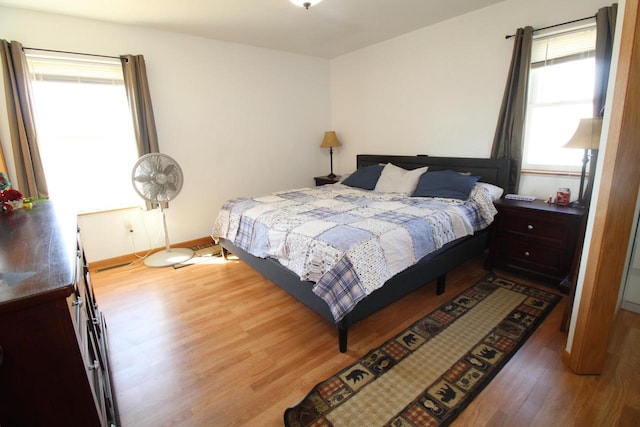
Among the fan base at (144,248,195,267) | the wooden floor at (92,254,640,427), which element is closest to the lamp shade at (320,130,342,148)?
the fan base at (144,248,195,267)

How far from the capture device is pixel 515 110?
280 centimetres

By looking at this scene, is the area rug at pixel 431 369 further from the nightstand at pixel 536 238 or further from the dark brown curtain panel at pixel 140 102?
the dark brown curtain panel at pixel 140 102

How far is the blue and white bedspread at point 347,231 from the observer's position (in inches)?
70.2

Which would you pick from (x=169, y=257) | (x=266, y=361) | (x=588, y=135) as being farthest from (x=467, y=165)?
(x=169, y=257)

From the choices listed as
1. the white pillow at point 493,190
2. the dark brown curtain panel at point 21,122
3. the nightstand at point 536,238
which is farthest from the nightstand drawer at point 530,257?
the dark brown curtain panel at point 21,122

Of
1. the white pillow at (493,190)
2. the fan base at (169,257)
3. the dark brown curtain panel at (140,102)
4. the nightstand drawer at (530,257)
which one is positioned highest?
the dark brown curtain panel at (140,102)

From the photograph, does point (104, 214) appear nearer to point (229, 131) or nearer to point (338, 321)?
point (229, 131)

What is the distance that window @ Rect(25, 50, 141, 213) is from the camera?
2861mm

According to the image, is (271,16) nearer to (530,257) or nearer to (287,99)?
(287,99)

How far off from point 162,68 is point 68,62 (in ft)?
2.68

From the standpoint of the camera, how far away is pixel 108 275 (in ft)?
10.1

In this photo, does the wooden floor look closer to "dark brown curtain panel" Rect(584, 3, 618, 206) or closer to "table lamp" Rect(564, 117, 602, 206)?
"table lamp" Rect(564, 117, 602, 206)

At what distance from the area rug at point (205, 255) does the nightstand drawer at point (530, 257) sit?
288 cm

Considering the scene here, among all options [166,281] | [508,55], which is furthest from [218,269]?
[508,55]
